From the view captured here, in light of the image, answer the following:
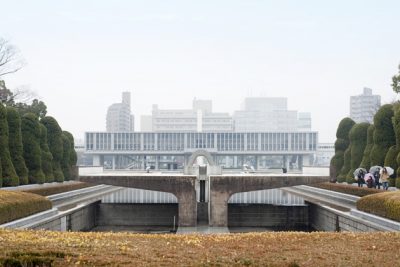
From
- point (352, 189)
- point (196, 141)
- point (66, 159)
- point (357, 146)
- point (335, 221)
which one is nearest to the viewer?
point (335, 221)

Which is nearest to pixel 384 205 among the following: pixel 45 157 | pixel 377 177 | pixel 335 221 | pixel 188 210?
pixel 335 221

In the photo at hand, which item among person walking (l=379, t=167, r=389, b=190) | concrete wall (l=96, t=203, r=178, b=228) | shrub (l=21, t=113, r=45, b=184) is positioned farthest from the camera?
concrete wall (l=96, t=203, r=178, b=228)

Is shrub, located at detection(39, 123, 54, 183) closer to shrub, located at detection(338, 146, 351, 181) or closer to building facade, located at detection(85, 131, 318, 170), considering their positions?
shrub, located at detection(338, 146, 351, 181)

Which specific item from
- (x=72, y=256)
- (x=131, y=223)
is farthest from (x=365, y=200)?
(x=131, y=223)

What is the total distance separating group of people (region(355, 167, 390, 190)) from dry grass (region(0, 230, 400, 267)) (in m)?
15.7

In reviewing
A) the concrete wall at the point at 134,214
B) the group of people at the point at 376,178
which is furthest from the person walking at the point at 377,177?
the concrete wall at the point at 134,214

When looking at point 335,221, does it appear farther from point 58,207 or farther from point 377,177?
point 58,207

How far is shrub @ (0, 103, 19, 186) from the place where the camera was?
29.2 m

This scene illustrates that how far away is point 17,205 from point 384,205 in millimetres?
13757

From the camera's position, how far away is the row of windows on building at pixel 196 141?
5231 inches

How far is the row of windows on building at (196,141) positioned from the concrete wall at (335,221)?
9511cm

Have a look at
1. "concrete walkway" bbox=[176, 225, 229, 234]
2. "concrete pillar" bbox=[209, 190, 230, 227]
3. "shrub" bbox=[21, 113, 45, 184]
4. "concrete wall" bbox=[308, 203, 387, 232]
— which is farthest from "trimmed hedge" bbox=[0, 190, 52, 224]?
"concrete wall" bbox=[308, 203, 387, 232]

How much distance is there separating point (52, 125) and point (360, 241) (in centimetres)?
3226

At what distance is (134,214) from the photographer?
39.4 meters
